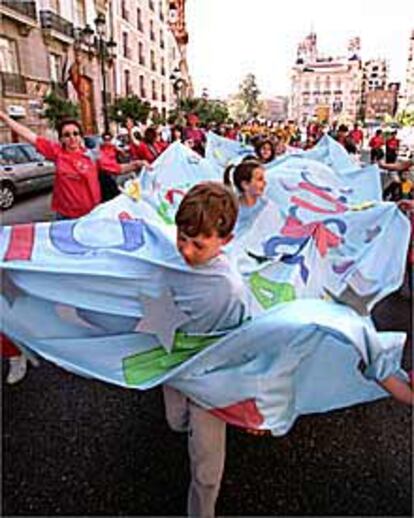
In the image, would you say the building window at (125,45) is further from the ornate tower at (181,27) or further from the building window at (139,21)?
the ornate tower at (181,27)

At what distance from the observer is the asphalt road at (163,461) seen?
85.9 inches

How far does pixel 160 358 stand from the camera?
1883mm

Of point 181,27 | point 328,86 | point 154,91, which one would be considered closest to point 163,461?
point 154,91

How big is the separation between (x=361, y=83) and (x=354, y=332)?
14535 centimetres

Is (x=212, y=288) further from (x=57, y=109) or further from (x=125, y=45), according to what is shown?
(x=125, y=45)

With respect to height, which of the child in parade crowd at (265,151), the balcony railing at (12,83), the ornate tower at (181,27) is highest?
the ornate tower at (181,27)

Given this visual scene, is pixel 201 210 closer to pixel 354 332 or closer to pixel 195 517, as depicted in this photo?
pixel 354 332

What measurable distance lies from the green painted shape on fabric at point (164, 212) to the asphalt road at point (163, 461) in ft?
4.42

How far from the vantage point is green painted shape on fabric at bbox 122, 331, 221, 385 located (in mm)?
1810

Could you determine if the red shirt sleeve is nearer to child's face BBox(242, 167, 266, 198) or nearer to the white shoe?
child's face BBox(242, 167, 266, 198)

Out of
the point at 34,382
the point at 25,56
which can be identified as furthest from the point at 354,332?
the point at 25,56

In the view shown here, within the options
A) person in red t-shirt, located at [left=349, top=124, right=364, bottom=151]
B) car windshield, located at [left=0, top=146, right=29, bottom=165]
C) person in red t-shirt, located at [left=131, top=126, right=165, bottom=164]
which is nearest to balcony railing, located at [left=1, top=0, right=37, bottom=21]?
car windshield, located at [left=0, top=146, right=29, bottom=165]

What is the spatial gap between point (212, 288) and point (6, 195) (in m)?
9.37

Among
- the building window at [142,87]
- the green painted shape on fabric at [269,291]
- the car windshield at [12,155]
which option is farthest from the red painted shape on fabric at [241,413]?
the building window at [142,87]
